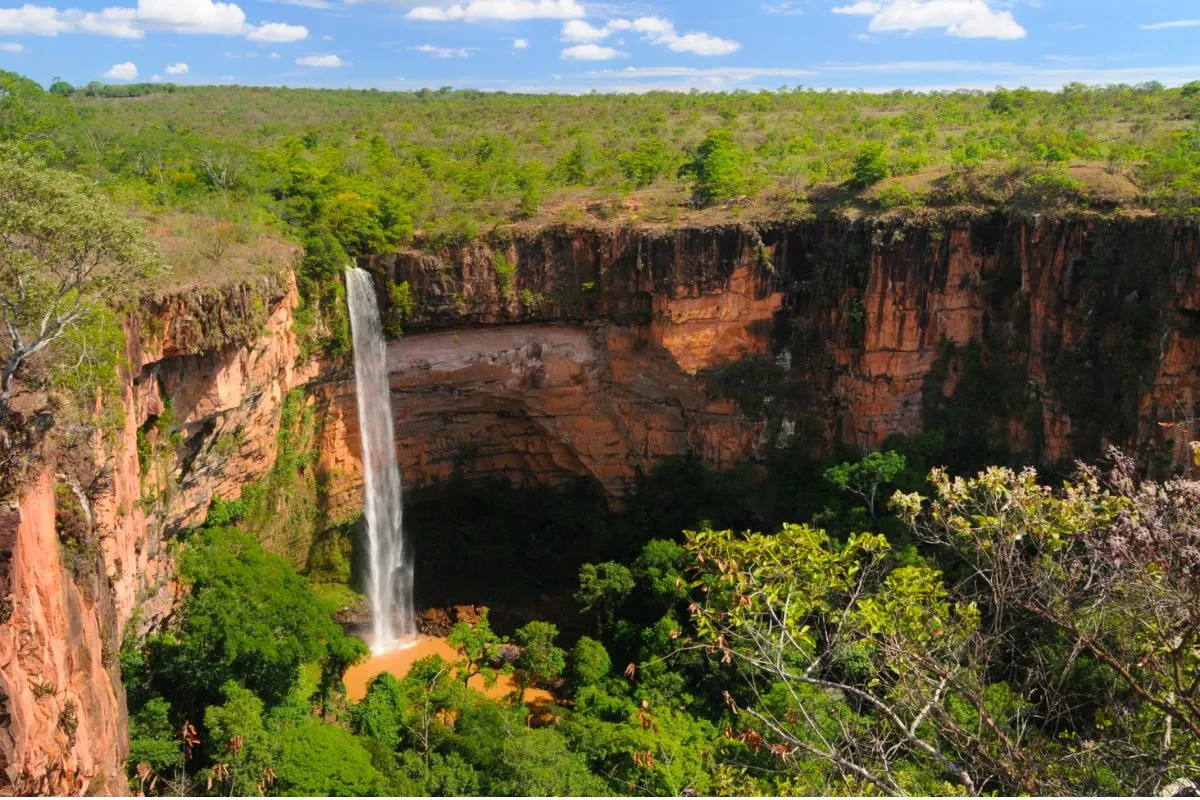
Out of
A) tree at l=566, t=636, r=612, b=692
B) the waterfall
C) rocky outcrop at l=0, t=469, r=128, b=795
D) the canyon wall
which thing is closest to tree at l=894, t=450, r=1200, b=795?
rocky outcrop at l=0, t=469, r=128, b=795

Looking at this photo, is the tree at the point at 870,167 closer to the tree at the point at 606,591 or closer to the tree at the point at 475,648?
the tree at the point at 606,591

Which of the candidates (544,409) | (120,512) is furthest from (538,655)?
(120,512)

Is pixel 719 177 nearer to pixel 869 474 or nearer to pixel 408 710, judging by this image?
pixel 869 474

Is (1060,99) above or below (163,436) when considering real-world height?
above

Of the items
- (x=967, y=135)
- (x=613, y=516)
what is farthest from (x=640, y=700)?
(x=967, y=135)

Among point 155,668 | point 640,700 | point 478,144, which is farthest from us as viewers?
point 478,144

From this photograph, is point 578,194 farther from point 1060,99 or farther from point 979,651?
point 1060,99
